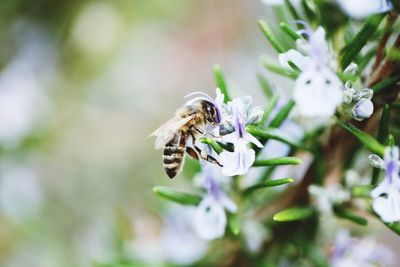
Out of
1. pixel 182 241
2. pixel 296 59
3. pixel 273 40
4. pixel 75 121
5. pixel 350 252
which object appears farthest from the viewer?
pixel 75 121

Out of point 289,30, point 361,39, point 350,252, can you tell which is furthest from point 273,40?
point 350,252

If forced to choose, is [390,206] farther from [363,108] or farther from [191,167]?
[191,167]

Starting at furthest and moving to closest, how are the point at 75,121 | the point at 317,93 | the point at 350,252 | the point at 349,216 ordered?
the point at 75,121 → the point at 350,252 → the point at 349,216 → the point at 317,93

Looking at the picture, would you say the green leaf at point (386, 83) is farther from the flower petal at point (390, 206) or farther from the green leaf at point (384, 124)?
the flower petal at point (390, 206)

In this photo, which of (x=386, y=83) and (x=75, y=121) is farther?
(x=75, y=121)

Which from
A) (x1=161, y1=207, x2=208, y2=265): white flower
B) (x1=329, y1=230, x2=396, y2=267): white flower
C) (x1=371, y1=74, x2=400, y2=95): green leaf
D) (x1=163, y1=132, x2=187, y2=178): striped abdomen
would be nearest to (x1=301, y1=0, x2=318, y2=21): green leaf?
(x1=371, y1=74, x2=400, y2=95): green leaf

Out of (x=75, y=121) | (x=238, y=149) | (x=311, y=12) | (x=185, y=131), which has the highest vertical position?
(x=75, y=121)

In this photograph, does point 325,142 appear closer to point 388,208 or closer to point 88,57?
point 388,208

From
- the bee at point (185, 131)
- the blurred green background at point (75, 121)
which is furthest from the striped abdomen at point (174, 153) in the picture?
the blurred green background at point (75, 121)
